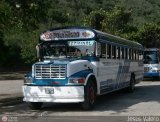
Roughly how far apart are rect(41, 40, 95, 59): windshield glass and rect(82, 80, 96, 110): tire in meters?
1.29

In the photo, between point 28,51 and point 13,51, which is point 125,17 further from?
point 13,51

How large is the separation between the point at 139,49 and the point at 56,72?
1126 cm

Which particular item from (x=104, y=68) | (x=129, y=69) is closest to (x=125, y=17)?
(x=129, y=69)

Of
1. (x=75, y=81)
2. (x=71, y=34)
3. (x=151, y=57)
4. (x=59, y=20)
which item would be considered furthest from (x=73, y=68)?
(x=59, y=20)

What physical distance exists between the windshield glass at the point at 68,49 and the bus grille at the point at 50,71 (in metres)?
1.52

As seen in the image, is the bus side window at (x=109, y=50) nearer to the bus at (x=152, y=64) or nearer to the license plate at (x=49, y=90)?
the license plate at (x=49, y=90)

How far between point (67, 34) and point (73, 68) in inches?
84.5

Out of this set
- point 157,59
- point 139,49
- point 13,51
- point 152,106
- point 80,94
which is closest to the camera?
point 80,94

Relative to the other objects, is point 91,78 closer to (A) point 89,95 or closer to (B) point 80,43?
(A) point 89,95

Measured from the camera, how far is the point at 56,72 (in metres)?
14.0

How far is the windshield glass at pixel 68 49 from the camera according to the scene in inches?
604

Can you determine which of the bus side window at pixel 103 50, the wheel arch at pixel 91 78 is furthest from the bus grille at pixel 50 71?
the bus side window at pixel 103 50

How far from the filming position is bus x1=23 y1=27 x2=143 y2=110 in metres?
13.9

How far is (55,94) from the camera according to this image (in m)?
13.9
